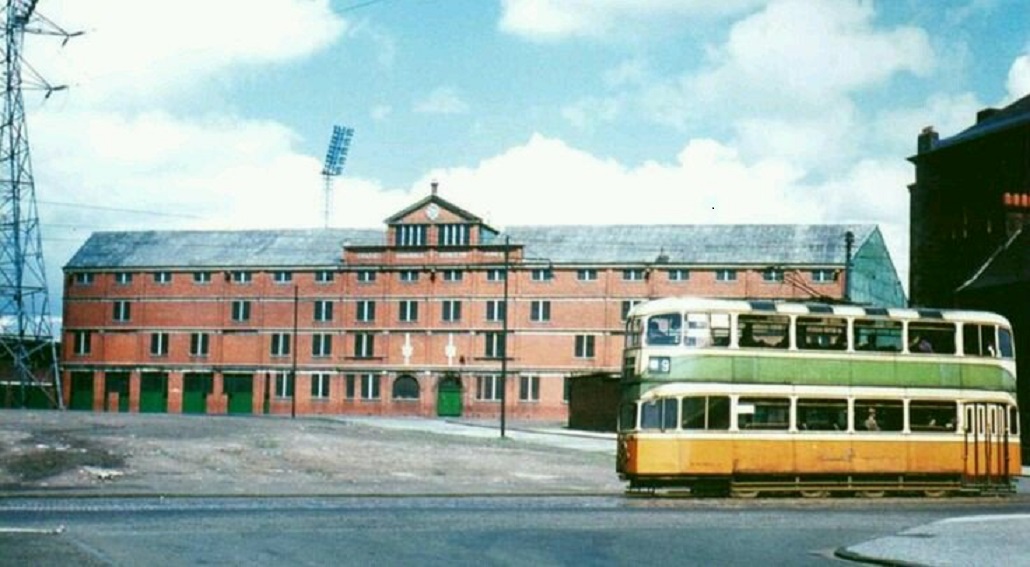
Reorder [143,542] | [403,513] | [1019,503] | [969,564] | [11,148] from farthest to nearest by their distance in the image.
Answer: [11,148], [1019,503], [403,513], [143,542], [969,564]

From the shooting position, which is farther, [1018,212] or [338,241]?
[338,241]

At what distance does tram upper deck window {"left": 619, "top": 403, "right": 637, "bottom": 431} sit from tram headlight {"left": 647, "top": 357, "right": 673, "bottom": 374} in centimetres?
91

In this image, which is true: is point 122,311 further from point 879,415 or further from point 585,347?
point 879,415

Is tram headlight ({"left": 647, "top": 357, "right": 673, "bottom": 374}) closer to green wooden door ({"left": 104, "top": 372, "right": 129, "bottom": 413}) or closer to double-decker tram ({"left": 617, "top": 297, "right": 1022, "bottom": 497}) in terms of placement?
double-decker tram ({"left": 617, "top": 297, "right": 1022, "bottom": 497})

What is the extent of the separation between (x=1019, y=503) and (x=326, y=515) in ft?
52.0

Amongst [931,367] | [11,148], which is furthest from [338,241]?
[931,367]

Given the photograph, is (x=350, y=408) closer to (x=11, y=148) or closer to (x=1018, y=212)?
(x=11, y=148)

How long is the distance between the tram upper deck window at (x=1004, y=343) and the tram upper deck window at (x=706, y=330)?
7.28 m

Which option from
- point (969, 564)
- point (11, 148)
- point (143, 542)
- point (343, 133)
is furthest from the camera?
point (343, 133)

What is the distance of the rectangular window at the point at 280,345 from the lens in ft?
259

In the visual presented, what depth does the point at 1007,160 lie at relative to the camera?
4800 centimetres

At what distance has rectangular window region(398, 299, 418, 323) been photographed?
255 ft

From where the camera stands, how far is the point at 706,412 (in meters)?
26.0

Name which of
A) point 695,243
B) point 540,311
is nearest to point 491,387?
point 540,311
